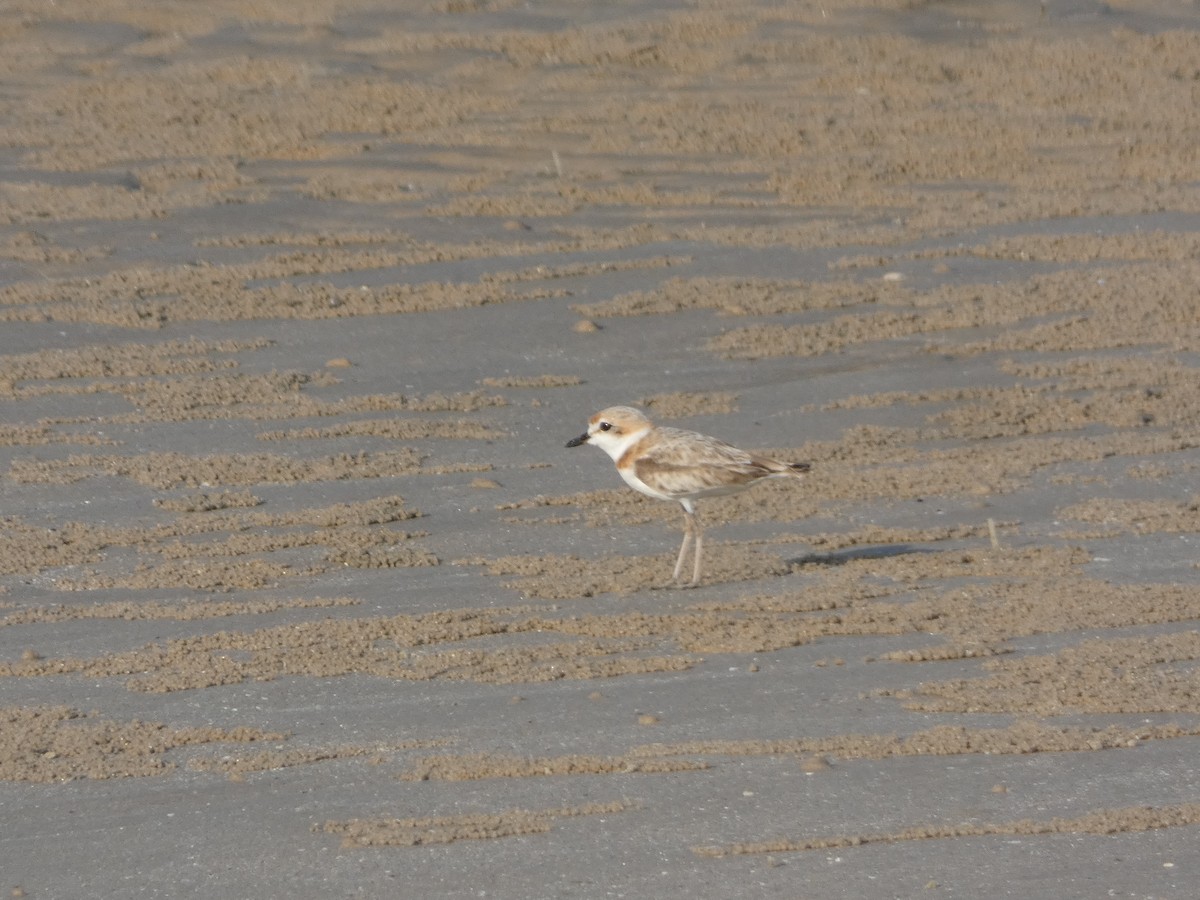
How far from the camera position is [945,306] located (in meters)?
12.3

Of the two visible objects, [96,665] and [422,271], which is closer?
[96,665]

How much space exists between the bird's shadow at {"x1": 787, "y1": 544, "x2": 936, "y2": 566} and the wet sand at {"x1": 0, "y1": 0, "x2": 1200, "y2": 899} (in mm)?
26

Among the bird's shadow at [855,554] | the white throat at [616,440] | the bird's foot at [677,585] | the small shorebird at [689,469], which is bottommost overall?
the bird's foot at [677,585]

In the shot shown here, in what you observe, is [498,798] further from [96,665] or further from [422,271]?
[422,271]

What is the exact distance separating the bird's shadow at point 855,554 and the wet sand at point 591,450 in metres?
0.03

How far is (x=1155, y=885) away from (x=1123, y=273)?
28.0ft

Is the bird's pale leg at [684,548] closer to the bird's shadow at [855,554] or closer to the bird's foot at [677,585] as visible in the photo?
the bird's foot at [677,585]

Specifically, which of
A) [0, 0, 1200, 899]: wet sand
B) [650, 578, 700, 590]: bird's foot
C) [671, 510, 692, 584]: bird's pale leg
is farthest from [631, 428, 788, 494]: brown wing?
[650, 578, 700, 590]: bird's foot

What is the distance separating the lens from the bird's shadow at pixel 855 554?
8477 mm

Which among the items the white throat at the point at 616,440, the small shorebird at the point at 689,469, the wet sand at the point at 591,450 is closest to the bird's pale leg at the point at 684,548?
the small shorebird at the point at 689,469

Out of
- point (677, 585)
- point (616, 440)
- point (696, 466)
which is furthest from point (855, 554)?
point (616, 440)

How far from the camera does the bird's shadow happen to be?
848cm

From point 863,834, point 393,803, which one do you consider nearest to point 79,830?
point 393,803

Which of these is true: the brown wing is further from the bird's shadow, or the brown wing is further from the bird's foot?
the bird's foot
